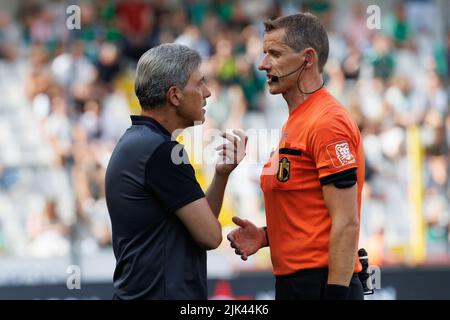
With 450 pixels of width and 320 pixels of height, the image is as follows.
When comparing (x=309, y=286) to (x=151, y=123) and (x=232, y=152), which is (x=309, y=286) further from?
(x=151, y=123)

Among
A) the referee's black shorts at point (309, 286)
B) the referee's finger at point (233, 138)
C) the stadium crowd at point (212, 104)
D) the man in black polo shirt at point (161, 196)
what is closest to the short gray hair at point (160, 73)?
the man in black polo shirt at point (161, 196)

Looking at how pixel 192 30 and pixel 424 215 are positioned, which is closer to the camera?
pixel 424 215

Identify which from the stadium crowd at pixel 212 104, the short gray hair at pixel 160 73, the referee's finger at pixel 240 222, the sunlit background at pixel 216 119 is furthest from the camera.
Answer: the stadium crowd at pixel 212 104

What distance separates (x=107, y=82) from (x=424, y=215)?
12.9 ft

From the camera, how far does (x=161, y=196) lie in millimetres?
4164

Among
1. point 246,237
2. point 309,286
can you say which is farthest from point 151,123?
point 309,286

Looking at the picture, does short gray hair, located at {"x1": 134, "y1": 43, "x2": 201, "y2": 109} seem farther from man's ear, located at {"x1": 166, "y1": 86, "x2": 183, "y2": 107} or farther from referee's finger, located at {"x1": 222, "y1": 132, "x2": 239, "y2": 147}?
referee's finger, located at {"x1": 222, "y1": 132, "x2": 239, "y2": 147}

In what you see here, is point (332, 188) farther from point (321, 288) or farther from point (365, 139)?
point (365, 139)

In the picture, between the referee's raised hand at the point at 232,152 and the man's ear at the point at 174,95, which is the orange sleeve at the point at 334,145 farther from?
the man's ear at the point at 174,95

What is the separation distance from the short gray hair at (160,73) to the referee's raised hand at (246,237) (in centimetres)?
84

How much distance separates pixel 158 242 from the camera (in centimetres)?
419

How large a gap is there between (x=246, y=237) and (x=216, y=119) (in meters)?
5.85

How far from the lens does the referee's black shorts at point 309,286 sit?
440 centimetres
